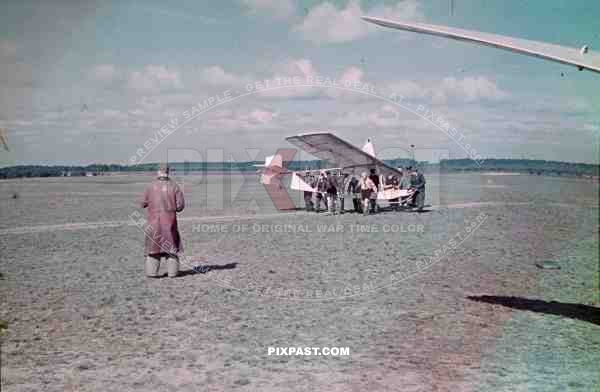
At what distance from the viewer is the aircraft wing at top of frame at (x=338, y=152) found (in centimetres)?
1408

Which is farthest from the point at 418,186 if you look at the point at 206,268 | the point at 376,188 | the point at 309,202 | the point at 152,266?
the point at 152,266

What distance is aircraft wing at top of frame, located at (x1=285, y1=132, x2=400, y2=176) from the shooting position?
14078 mm

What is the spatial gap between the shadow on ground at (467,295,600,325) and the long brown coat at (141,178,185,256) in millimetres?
3464

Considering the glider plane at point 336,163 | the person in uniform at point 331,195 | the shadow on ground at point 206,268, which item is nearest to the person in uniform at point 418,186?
the glider plane at point 336,163

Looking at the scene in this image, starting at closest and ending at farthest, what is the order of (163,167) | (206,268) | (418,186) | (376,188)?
(163,167) → (206,268) → (376,188) → (418,186)

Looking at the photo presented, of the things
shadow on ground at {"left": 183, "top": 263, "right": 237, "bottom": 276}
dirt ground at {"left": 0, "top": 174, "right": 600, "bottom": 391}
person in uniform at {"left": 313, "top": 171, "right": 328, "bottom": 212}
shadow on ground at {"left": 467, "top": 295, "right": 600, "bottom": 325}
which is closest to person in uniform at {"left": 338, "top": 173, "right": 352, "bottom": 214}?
person in uniform at {"left": 313, "top": 171, "right": 328, "bottom": 212}

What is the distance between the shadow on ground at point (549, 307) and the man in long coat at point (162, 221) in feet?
11.3

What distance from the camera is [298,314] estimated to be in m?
5.27

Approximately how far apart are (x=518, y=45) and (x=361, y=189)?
40.7 ft

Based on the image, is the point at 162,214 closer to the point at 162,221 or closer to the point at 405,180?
the point at 162,221

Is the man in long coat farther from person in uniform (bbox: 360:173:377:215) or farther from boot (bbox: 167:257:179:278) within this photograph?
person in uniform (bbox: 360:173:377:215)

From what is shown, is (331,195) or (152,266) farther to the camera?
(331,195)

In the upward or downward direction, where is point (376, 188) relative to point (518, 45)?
downward

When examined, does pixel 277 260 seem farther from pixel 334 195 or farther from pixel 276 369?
pixel 334 195
